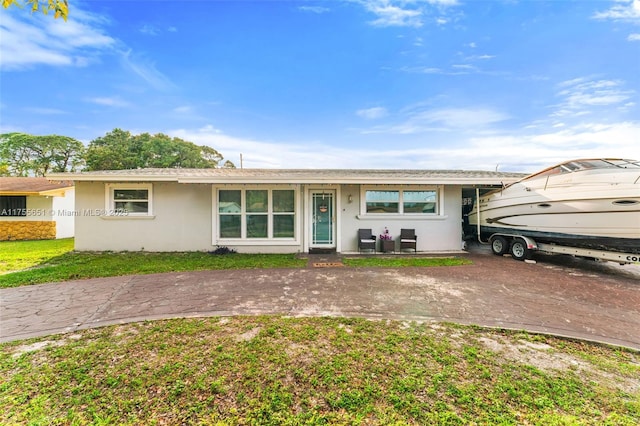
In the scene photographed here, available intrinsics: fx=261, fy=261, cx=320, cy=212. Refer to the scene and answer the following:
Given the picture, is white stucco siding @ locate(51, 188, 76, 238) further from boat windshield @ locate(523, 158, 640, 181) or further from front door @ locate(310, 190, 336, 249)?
boat windshield @ locate(523, 158, 640, 181)

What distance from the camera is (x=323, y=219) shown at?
31.1 ft

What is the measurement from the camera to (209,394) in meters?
2.38

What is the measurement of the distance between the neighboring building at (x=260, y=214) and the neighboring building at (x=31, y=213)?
725 cm

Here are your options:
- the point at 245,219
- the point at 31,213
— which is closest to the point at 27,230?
the point at 31,213

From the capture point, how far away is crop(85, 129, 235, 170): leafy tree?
1088 inches

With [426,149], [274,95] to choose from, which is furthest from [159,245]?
[426,149]

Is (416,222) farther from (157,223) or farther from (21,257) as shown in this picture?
(21,257)

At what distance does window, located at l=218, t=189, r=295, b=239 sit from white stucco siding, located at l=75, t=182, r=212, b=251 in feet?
2.02

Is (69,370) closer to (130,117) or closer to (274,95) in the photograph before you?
(274,95)

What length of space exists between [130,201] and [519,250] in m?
13.0

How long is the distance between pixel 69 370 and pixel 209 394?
1.64m

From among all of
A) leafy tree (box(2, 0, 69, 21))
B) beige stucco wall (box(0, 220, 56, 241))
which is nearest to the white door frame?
leafy tree (box(2, 0, 69, 21))

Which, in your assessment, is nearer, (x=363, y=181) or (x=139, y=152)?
(x=363, y=181)

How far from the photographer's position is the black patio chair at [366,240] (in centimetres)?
898
